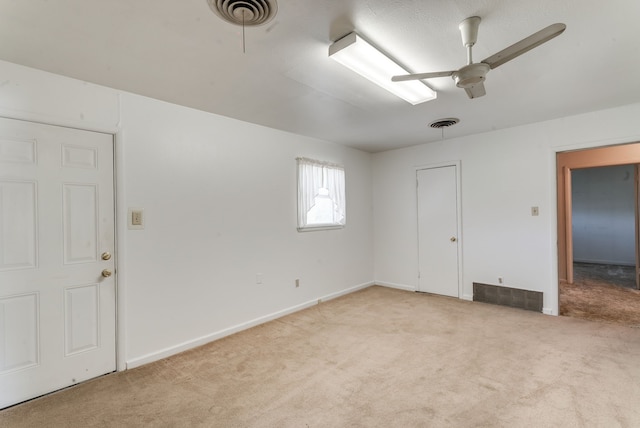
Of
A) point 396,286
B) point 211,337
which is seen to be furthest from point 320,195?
point 211,337

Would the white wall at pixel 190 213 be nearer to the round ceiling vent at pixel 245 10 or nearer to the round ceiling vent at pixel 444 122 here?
the round ceiling vent at pixel 245 10

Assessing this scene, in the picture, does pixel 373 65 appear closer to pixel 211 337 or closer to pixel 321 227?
pixel 321 227

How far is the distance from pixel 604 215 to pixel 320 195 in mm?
7461

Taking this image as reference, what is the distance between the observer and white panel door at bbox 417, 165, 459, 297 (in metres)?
4.53

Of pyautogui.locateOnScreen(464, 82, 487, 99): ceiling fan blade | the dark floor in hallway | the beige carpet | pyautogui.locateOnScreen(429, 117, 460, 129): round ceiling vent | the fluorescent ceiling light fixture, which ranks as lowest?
the beige carpet

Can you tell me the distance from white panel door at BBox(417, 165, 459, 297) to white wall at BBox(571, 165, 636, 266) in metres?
5.36

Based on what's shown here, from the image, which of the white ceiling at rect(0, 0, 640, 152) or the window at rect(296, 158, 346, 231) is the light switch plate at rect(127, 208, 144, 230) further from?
the window at rect(296, 158, 346, 231)

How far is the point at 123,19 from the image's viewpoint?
167 cm

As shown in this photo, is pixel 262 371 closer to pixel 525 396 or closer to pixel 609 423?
pixel 525 396

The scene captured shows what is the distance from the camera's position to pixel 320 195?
4.41m

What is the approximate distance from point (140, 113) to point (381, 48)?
2186mm

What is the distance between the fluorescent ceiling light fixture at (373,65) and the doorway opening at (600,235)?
3.23 metres

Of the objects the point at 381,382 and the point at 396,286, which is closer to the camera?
the point at 381,382

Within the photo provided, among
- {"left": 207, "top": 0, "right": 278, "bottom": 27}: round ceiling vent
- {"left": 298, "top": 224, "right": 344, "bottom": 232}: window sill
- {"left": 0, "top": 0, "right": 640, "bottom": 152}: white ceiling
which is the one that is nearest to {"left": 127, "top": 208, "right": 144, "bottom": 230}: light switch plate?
{"left": 0, "top": 0, "right": 640, "bottom": 152}: white ceiling
